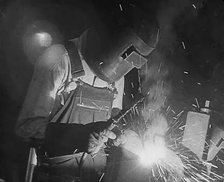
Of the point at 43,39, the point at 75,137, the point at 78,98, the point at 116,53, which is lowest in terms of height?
the point at 75,137

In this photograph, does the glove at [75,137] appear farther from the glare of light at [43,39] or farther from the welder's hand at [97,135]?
the glare of light at [43,39]

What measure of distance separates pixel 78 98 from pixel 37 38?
3.54 feet

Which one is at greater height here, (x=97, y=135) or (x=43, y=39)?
(x=43, y=39)

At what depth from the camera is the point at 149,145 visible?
129 inches

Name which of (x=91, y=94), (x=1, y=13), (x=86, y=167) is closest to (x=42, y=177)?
(x=86, y=167)

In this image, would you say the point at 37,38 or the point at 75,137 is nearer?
the point at 75,137

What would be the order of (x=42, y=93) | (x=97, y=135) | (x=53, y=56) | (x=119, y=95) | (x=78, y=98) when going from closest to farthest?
(x=97, y=135)
(x=42, y=93)
(x=53, y=56)
(x=78, y=98)
(x=119, y=95)

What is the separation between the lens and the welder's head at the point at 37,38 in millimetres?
3520

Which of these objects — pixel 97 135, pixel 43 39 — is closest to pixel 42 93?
pixel 97 135

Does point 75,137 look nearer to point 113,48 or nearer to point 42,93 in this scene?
point 42,93

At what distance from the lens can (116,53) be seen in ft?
10.5

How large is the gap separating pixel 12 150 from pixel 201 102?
6111 millimetres

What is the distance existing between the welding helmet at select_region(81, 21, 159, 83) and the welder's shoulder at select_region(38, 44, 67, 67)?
0.99 feet

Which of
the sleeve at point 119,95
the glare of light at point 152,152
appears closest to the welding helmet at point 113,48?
the sleeve at point 119,95
